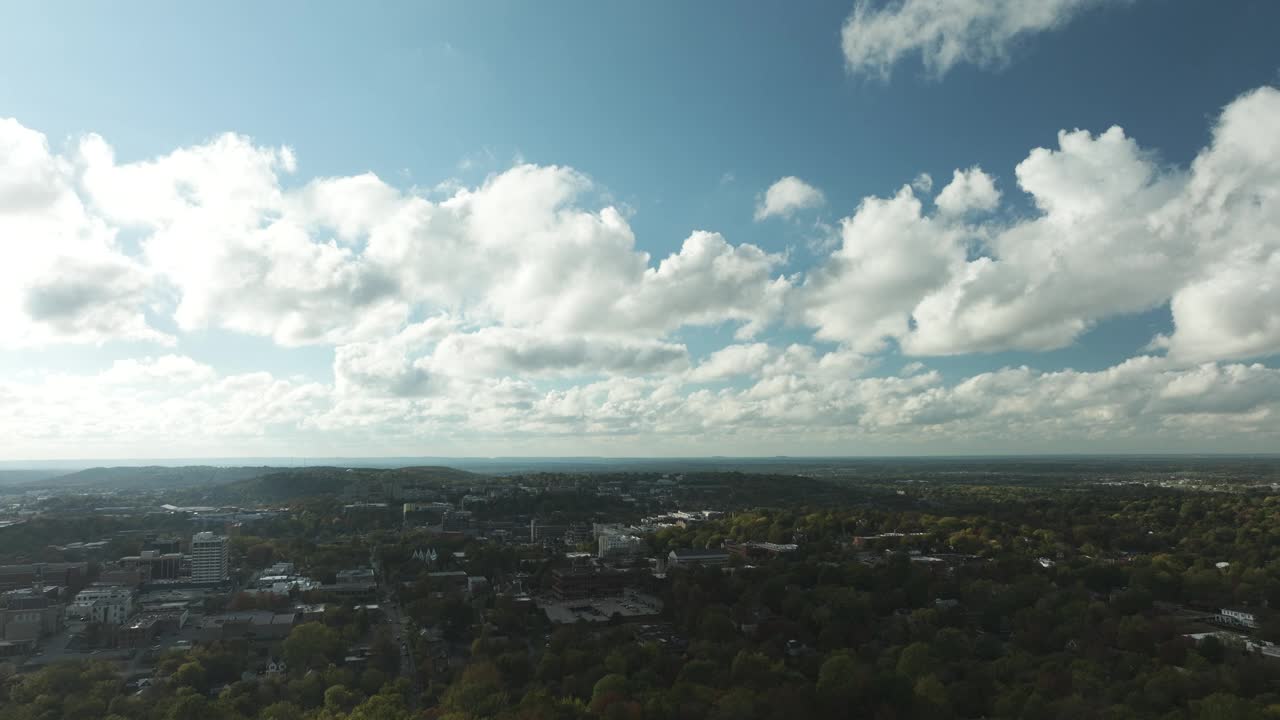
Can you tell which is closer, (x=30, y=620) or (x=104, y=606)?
(x=30, y=620)

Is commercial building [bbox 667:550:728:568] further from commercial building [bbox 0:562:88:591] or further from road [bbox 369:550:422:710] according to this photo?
commercial building [bbox 0:562:88:591]

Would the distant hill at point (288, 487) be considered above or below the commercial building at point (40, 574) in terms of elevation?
above

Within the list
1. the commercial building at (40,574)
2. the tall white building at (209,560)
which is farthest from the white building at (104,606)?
the tall white building at (209,560)

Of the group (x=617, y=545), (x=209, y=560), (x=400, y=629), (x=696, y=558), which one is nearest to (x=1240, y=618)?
(x=696, y=558)

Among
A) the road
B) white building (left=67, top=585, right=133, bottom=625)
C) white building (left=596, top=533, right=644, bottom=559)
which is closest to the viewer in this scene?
the road

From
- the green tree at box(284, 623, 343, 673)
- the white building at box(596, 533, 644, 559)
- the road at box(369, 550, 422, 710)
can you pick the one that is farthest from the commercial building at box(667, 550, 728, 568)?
the green tree at box(284, 623, 343, 673)

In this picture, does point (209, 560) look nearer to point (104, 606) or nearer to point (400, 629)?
point (104, 606)

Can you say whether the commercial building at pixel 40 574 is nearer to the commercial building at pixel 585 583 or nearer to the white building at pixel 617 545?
the commercial building at pixel 585 583

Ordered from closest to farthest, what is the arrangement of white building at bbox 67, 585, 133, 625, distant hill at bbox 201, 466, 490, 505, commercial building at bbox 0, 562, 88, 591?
white building at bbox 67, 585, 133, 625 < commercial building at bbox 0, 562, 88, 591 < distant hill at bbox 201, 466, 490, 505
